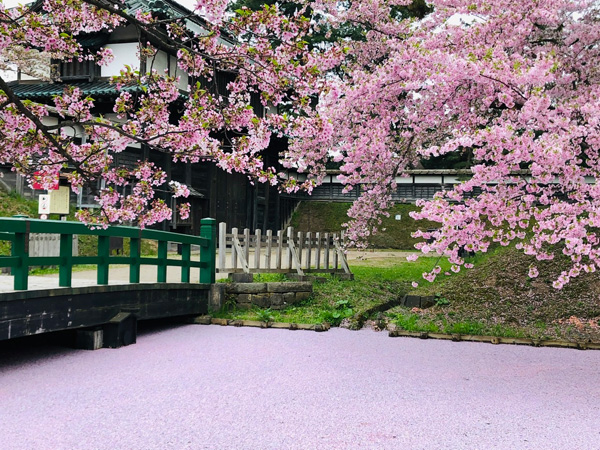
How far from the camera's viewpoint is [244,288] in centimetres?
982

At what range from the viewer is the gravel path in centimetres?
409

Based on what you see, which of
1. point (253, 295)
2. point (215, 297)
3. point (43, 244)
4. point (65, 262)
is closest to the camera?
point (65, 262)

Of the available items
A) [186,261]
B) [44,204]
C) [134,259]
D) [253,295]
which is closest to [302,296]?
[253,295]

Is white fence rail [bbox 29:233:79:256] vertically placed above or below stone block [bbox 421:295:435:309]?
above

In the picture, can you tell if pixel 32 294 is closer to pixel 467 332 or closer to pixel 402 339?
pixel 402 339

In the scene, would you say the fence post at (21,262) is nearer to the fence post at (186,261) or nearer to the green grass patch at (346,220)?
the fence post at (186,261)

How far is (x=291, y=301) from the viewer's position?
10.3 metres

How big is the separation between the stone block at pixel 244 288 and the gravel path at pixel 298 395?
6.89ft

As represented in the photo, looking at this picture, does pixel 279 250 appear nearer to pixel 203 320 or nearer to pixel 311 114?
pixel 203 320

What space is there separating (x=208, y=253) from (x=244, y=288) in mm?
868

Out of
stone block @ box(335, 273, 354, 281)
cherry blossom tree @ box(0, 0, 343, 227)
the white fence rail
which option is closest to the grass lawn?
stone block @ box(335, 273, 354, 281)

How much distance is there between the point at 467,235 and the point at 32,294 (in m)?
4.84

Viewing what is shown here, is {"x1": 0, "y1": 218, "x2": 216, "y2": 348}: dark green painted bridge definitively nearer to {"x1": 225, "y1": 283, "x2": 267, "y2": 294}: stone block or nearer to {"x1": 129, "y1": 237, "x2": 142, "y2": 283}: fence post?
{"x1": 129, "y1": 237, "x2": 142, "y2": 283}: fence post

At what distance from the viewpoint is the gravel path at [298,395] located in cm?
409
